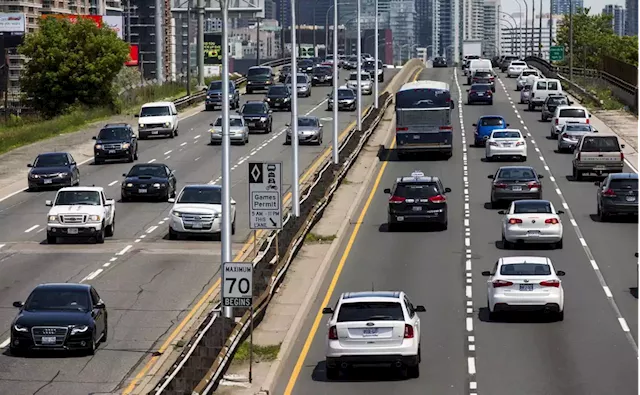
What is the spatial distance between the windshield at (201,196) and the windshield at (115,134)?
20131 mm

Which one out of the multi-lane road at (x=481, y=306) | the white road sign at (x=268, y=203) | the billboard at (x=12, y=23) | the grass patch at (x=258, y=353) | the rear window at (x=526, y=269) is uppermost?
the billboard at (x=12, y=23)

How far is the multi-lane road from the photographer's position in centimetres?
2305

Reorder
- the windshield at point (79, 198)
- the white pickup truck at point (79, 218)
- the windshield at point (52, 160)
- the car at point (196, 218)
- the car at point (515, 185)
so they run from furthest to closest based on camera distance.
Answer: the windshield at point (52, 160)
the car at point (515, 185)
the windshield at point (79, 198)
the car at point (196, 218)
the white pickup truck at point (79, 218)

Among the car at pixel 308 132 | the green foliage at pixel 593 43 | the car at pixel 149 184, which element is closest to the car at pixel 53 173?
the car at pixel 149 184

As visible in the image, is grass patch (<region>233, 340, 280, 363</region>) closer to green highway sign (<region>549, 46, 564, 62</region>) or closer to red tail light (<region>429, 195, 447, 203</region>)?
red tail light (<region>429, 195, 447, 203</region>)

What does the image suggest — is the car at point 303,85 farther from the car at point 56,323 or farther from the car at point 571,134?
the car at point 56,323

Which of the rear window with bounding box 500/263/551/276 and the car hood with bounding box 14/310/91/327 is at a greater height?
the rear window with bounding box 500/263/551/276

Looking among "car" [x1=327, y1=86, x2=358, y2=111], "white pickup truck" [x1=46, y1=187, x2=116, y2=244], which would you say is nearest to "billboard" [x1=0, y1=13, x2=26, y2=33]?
"car" [x1=327, y1=86, x2=358, y2=111]

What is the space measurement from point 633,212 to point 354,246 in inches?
369

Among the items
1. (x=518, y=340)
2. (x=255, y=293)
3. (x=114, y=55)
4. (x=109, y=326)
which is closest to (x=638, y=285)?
(x=518, y=340)

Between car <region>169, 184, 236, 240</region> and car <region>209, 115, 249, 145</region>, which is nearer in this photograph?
car <region>169, 184, 236, 240</region>

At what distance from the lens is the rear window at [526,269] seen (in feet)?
92.4

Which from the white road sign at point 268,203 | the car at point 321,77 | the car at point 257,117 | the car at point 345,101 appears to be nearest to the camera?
the white road sign at point 268,203

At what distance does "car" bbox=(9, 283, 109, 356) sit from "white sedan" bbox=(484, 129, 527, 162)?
34820mm
